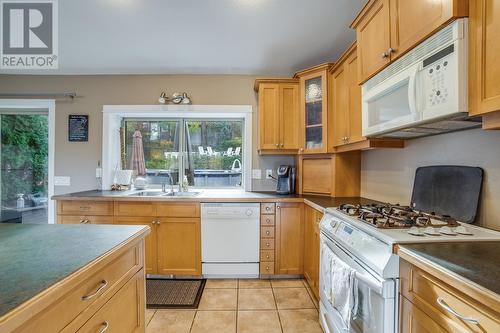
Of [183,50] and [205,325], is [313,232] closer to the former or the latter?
[205,325]

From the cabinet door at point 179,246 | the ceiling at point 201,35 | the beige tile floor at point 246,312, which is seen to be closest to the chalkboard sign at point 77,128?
the ceiling at point 201,35

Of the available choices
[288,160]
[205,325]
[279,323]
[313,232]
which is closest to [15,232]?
[205,325]

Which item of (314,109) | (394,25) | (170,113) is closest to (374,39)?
(394,25)

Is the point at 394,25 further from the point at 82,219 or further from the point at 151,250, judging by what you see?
the point at 82,219

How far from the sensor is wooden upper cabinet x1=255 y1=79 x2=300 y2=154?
2842mm

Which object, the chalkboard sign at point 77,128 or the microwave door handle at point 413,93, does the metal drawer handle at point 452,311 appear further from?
the chalkboard sign at point 77,128

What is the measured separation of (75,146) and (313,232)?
3062mm

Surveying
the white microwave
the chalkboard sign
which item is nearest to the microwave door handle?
the white microwave

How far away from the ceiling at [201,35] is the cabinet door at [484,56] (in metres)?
1.22

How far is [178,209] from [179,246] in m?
0.39

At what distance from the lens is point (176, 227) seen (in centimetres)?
257

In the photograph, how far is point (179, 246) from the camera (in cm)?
257

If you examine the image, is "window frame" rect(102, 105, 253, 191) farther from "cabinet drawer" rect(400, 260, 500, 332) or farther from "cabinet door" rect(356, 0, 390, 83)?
"cabinet drawer" rect(400, 260, 500, 332)

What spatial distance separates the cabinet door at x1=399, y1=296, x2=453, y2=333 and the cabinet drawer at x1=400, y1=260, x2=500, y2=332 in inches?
0.7
